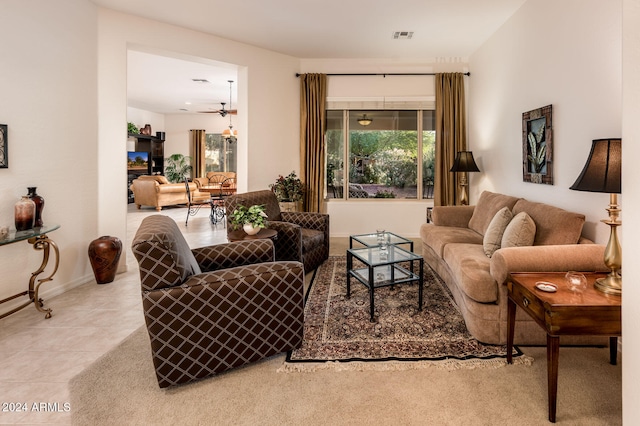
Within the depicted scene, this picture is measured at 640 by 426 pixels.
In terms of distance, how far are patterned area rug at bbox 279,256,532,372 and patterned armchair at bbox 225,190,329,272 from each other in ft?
1.61

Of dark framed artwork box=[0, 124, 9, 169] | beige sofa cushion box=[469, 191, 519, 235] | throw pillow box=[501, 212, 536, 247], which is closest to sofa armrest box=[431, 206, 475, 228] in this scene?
beige sofa cushion box=[469, 191, 519, 235]

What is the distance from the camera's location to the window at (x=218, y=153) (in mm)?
12023

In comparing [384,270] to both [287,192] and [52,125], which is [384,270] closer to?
→ [287,192]

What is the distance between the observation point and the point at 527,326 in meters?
2.42

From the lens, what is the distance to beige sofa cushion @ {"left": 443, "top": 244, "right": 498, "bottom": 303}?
2447mm

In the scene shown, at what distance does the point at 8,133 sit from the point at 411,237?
5.36 m

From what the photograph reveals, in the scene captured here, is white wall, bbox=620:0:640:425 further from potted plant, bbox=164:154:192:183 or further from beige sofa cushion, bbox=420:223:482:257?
potted plant, bbox=164:154:192:183

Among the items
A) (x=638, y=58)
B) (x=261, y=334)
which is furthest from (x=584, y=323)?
(x=261, y=334)

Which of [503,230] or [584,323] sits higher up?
[503,230]

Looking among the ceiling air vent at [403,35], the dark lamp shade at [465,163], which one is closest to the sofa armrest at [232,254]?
the dark lamp shade at [465,163]

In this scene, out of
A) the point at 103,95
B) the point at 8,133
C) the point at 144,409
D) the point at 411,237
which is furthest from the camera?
the point at 411,237

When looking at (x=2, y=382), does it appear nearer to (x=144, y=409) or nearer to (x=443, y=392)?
(x=144, y=409)

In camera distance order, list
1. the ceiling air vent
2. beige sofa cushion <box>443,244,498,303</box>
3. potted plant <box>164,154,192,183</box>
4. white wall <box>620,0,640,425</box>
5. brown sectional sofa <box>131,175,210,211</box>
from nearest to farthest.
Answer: white wall <box>620,0,640,425</box> < beige sofa cushion <box>443,244,498,303</box> < the ceiling air vent < brown sectional sofa <box>131,175,210,211</box> < potted plant <box>164,154,192,183</box>

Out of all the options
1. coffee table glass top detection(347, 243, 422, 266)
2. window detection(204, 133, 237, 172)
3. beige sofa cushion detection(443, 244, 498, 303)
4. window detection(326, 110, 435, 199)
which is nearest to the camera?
beige sofa cushion detection(443, 244, 498, 303)
